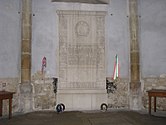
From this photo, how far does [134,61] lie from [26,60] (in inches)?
133

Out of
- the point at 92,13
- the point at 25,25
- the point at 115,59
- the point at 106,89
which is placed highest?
the point at 92,13

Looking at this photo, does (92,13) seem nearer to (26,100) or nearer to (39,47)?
(39,47)

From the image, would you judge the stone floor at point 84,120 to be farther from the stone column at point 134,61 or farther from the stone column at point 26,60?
the stone column at point 134,61

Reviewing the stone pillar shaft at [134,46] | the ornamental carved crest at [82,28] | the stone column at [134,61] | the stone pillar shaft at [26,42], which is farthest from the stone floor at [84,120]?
the ornamental carved crest at [82,28]

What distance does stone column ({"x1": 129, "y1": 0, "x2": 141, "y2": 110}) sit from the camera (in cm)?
640

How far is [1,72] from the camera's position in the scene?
5.89 metres

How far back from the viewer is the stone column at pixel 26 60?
6.06m

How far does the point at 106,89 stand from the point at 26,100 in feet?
8.16

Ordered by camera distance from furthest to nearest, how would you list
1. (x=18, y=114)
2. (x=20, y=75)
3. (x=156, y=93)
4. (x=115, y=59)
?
(x=115, y=59)
(x=20, y=75)
(x=18, y=114)
(x=156, y=93)

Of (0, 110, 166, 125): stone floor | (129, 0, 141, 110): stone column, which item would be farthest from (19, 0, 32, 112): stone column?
(129, 0, 141, 110): stone column

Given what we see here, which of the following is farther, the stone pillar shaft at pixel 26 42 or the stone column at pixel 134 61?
the stone column at pixel 134 61

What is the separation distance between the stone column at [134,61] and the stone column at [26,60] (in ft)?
10.5

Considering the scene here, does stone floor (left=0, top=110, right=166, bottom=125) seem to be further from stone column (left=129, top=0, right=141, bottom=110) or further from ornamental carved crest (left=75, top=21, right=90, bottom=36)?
Answer: ornamental carved crest (left=75, top=21, right=90, bottom=36)

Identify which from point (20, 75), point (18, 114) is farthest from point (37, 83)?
point (18, 114)
